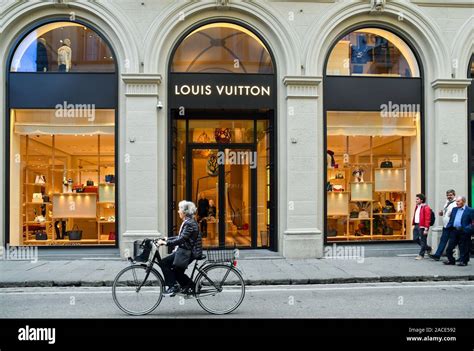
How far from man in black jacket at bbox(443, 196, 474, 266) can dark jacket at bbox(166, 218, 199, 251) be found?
25.2 ft

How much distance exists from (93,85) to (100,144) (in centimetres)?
168

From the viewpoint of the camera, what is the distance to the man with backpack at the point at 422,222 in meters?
12.9

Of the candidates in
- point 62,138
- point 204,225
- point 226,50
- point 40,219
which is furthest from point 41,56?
point 204,225

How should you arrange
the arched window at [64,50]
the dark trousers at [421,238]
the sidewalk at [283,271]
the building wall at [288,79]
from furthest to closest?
the arched window at [64,50] → the building wall at [288,79] → the dark trousers at [421,238] → the sidewalk at [283,271]

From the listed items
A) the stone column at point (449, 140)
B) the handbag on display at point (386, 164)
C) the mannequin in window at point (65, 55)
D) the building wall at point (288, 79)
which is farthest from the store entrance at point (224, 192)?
the stone column at point (449, 140)

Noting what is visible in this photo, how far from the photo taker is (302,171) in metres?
13.6

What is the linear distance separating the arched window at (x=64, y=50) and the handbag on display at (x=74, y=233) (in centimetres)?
460

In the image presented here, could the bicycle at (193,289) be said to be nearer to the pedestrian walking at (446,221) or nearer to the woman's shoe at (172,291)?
the woman's shoe at (172,291)

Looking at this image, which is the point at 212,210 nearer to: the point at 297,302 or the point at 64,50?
the point at 64,50

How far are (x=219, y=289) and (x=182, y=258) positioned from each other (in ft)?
2.57

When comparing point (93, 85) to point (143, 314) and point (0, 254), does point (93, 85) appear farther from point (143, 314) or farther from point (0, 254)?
point (143, 314)

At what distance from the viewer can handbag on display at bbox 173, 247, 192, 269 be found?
297 inches

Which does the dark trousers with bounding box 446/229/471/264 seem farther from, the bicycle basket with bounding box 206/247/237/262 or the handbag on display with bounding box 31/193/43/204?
the handbag on display with bounding box 31/193/43/204

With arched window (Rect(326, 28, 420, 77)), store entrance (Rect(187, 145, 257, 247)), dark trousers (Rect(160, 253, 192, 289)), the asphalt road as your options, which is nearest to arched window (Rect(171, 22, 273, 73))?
arched window (Rect(326, 28, 420, 77))
